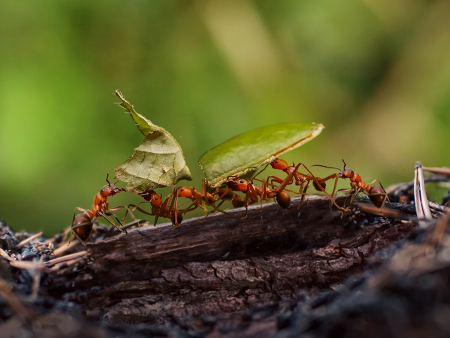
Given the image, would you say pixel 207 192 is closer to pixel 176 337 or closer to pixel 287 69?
pixel 176 337

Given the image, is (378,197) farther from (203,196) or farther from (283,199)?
(203,196)

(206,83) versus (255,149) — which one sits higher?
(206,83)

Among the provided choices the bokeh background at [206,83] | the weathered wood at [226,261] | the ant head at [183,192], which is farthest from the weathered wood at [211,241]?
the bokeh background at [206,83]

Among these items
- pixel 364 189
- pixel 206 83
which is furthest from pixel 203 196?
pixel 206 83

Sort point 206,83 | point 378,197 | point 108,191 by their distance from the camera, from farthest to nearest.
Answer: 1. point 206,83
2. point 108,191
3. point 378,197

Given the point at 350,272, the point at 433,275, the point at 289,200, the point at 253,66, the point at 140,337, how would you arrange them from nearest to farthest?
the point at 433,275 < the point at 140,337 < the point at 350,272 < the point at 289,200 < the point at 253,66

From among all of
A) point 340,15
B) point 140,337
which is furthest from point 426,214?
point 340,15

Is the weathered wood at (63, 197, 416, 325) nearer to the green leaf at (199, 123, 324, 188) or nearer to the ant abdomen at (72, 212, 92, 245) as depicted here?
the ant abdomen at (72, 212, 92, 245)

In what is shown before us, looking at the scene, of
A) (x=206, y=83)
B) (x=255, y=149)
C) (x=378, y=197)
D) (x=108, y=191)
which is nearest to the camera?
(x=255, y=149)
